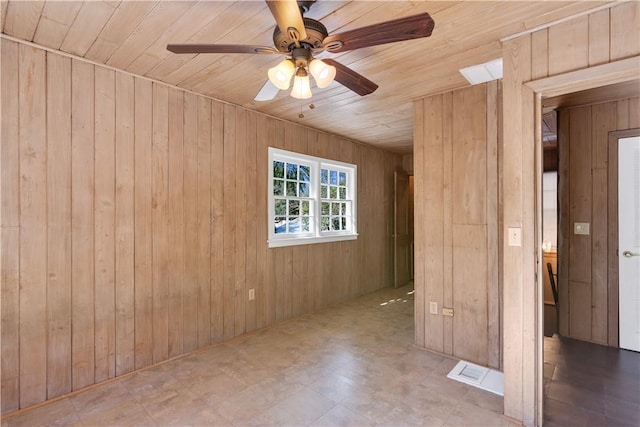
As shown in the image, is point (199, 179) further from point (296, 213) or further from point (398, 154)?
point (398, 154)

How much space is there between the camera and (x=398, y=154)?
Result: 19.0ft

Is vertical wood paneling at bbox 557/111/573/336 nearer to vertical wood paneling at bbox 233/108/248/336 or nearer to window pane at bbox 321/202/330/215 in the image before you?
window pane at bbox 321/202/330/215

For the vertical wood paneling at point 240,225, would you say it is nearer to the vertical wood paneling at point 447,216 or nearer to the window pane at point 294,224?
the window pane at point 294,224

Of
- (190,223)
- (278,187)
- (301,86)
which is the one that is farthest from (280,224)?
(301,86)

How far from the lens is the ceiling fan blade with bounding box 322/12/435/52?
132 cm

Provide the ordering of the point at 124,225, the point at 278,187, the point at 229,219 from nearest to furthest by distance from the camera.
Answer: the point at 124,225, the point at 229,219, the point at 278,187

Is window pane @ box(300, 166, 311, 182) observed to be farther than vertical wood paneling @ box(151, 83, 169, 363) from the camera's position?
Yes

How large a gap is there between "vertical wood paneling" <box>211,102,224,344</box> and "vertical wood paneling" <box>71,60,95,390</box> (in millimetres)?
999

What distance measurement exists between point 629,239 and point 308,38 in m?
3.65

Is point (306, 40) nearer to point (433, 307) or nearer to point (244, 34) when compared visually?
point (244, 34)

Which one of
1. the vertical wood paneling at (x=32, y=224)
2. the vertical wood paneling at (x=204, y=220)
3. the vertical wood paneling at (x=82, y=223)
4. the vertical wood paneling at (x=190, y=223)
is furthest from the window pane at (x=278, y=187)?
the vertical wood paneling at (x=32, y=224)

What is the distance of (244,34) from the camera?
1952 millimetres

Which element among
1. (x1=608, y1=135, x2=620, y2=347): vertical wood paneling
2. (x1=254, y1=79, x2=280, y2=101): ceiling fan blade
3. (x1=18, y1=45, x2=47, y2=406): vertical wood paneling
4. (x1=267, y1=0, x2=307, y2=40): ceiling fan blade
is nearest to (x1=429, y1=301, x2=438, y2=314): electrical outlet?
(x1=608, y1=135, x2=620, y2=347): vertical wood paneling

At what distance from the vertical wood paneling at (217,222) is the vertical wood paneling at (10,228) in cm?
141
